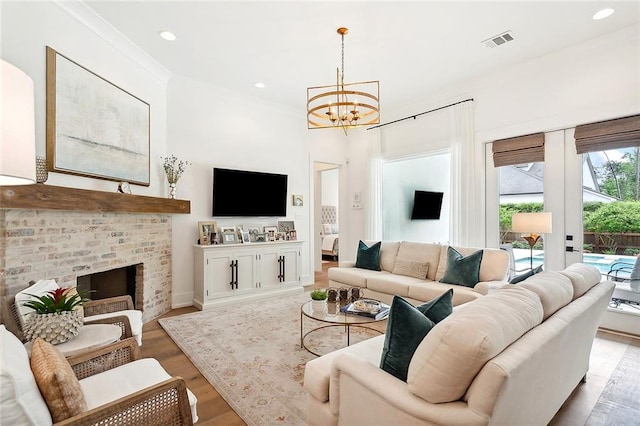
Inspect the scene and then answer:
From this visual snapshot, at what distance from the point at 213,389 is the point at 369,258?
2838 mm

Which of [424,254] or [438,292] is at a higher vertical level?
[424,254]

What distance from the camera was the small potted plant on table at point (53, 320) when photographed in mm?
1846

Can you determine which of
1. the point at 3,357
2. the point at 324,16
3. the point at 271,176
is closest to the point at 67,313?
the point at 3,357

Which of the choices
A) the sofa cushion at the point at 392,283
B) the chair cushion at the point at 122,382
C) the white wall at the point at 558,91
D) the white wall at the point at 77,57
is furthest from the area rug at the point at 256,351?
the white wall at the point at 558,91

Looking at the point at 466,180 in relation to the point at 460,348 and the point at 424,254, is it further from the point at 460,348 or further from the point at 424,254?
the point at 460,348

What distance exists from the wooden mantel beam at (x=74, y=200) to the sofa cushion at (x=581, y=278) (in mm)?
3803

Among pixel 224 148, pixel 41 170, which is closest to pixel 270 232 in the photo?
pixel 224 148

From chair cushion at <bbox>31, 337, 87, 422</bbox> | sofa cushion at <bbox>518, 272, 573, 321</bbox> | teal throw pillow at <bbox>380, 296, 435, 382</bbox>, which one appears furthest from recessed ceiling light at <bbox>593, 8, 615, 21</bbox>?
chair cushion at <bbox>31, 337, 87, 422</bbox>

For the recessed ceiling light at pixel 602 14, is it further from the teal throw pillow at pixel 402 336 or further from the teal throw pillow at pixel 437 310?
the teal throw pillow at pixel 402 336

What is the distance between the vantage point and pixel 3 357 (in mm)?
1044

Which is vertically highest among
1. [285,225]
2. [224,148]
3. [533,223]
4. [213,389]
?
[224,148]

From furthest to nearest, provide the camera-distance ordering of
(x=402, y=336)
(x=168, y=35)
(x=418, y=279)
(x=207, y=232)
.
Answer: (x=207, y=232), (x=418, y=279), (x=168, y=35), (x=402, y=336)

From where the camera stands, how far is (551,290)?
5.57 feet

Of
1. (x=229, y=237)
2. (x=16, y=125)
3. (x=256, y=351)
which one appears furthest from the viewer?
(x=229, y=237)
